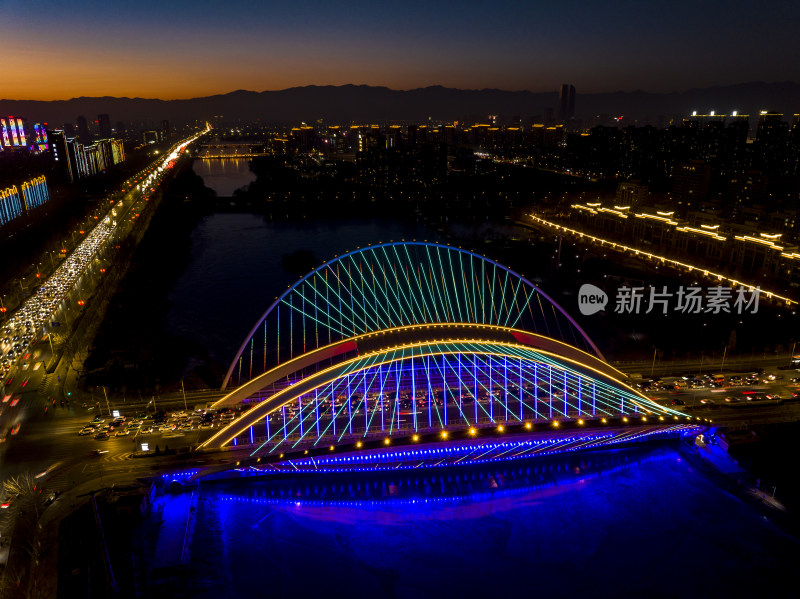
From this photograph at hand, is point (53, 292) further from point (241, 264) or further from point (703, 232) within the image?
point (703, 232)

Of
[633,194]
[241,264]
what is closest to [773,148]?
[633,194]

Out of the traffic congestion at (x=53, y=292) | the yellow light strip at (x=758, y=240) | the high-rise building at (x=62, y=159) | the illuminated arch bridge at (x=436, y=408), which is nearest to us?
the illuminated arch bridge at (x=436, y=408)

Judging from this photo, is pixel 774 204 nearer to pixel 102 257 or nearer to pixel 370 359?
pixel 370 359

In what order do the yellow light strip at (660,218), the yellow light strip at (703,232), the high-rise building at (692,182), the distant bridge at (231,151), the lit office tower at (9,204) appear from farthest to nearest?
the distant bridge at (231,151) → the high-rise building at (692,182) → the lit office tower at (9,204) → the yellow light strip at (660,218) → the yellow light strip at (703,232)

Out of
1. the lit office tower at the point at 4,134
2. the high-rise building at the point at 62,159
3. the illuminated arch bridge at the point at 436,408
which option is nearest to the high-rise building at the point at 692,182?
the illuminated arch bridge at the point at 436,408

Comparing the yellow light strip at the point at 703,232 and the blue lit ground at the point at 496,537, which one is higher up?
the yellow light strip at the point at 703,232

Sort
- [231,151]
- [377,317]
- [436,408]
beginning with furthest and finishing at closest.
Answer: [231,151] < [377,317] < [436,408]

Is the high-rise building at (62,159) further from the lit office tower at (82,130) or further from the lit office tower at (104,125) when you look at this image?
the lit office tower at (104,125)

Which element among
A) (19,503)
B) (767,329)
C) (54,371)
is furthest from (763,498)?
(54,371)
